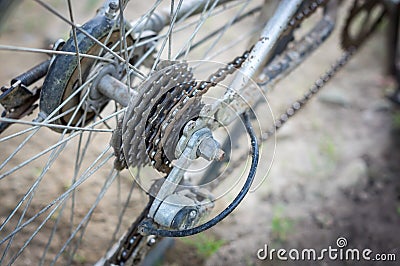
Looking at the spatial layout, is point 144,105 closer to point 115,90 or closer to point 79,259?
point 115,90

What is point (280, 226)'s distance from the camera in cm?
263

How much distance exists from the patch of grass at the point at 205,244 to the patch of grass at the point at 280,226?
0.29 metres

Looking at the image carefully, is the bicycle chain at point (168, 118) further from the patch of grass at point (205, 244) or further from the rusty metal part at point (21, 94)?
the patch of grass at point (205, 244)

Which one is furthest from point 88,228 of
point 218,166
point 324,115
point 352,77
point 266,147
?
point 352,77

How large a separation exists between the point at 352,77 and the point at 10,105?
269 cm

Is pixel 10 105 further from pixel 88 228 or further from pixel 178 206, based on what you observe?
pixel 88 228

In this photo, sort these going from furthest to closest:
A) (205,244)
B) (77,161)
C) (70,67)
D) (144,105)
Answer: (205,244) < (77,161) < (70,67) < (144,105)

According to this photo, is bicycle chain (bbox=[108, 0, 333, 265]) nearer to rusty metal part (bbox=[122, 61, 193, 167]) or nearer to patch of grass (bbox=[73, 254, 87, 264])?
rusty metal part (bbox=[122, 61, 193, 167])

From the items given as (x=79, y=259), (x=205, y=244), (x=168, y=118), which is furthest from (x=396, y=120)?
(x=168, y=118)

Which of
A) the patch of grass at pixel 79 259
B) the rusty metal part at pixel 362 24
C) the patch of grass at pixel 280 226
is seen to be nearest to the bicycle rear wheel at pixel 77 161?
the patch of grass at pixel 79 259

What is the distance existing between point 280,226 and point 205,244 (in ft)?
1.39

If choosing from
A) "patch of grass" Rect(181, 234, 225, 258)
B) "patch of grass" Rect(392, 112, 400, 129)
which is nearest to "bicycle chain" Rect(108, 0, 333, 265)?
"patch of grass" Rect(181, 234, 225, 258)

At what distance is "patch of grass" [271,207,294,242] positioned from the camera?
2586 mm

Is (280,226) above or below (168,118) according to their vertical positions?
above
